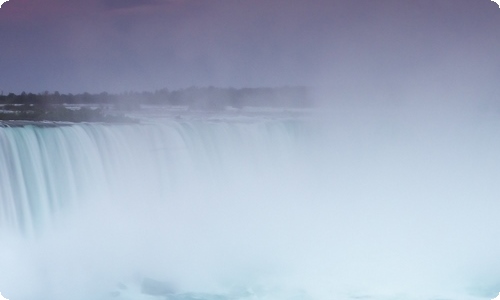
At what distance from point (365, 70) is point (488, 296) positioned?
2.90 meters

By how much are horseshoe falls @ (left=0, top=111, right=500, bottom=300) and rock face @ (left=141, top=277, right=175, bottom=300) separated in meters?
0.02

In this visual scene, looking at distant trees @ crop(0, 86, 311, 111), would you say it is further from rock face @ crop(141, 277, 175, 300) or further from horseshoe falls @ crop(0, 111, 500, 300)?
rock face @ crop(141, 277, 175, 300)

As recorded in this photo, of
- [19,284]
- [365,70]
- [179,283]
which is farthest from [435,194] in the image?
[19,284]

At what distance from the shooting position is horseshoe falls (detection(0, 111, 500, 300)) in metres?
5.50

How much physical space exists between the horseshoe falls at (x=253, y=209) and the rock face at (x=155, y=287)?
0.02m

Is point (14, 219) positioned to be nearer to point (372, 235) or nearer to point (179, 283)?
point (179, 283)

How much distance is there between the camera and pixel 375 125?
24.7 feet

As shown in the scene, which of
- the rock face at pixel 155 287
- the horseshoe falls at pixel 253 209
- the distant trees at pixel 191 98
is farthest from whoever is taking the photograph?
the distant trees at pixel 191 98

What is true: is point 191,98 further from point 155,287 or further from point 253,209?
point 155,287

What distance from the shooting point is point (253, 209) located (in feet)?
22.5

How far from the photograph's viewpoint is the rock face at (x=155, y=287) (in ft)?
18.8

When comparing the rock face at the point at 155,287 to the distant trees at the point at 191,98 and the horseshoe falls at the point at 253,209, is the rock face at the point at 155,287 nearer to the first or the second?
the horseshoe falls at the point at 253,209

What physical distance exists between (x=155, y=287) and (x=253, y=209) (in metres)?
1.54

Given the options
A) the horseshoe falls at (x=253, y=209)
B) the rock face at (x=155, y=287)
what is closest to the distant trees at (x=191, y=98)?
the horseshoe falls at (x=253, y=209)
